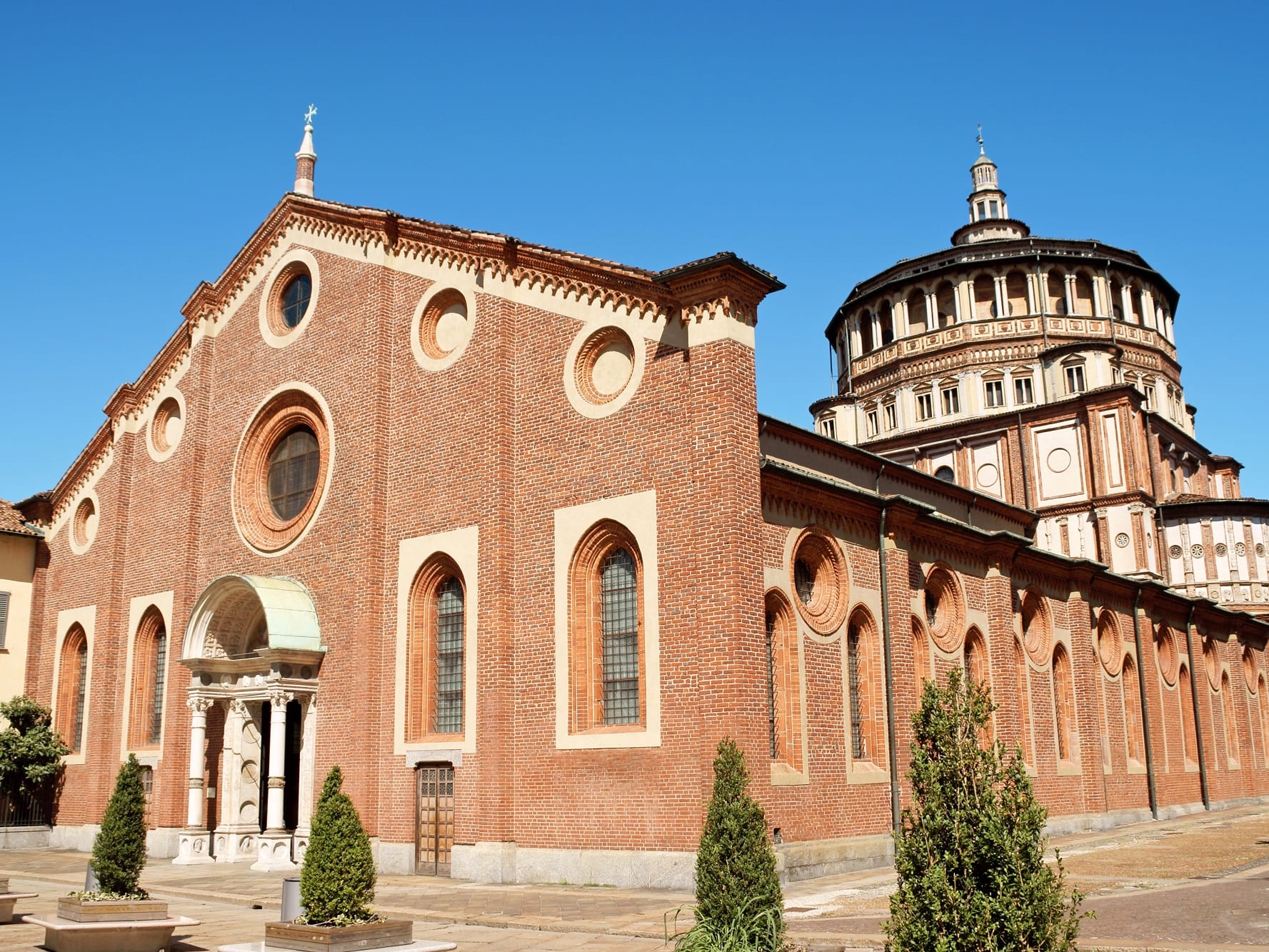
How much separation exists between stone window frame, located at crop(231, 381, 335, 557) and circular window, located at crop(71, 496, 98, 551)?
713 cm

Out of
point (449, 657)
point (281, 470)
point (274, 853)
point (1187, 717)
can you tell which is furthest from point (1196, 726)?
point (281, 470)

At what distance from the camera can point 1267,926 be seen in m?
12.4

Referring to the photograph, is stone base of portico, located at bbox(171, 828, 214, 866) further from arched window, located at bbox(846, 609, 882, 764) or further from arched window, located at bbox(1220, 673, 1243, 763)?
arched window, located at bbox(1220, 673, 1243, 763)

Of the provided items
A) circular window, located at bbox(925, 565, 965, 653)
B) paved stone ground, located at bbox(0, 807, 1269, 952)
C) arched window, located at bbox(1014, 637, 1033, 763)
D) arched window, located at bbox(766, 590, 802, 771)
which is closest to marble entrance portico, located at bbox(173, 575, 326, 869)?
paved stone ground, located at bbox(0, 807, 1269, 952)

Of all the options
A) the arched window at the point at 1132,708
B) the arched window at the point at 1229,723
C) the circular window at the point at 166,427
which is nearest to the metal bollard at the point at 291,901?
the circular window at the point at 166,427

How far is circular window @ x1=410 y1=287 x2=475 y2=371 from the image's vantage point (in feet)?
72.5

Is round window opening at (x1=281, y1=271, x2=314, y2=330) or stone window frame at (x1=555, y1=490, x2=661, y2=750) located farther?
round window opening at (x1=281, y1=271, x2=314, y2=330)

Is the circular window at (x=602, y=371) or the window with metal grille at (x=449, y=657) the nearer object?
the circular window at (x=602, y=371)

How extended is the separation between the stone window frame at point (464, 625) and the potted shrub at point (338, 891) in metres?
7.70

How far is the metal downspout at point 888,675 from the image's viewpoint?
67.7 ft

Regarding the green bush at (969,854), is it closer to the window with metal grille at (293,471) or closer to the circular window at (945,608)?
the circular window at (945,608)

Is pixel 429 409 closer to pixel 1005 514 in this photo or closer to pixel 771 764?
pixel 771 764

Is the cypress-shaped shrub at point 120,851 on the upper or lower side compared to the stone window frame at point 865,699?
lower

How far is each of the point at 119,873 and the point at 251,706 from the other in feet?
34.8
